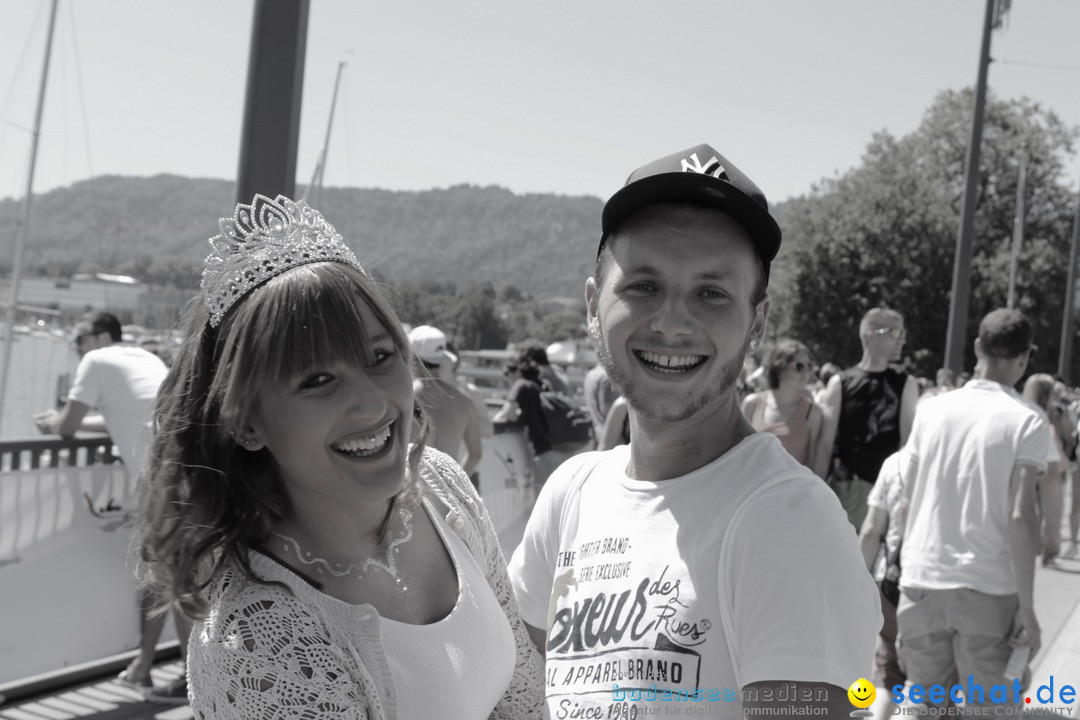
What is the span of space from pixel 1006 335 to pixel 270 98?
3498 millimetres

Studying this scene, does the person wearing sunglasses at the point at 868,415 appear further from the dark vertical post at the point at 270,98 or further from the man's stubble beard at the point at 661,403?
the man's stubble beard at the point at 661,403

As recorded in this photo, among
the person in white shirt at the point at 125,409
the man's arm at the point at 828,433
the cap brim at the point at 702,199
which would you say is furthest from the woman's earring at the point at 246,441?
the man's arm at the point at 828,433

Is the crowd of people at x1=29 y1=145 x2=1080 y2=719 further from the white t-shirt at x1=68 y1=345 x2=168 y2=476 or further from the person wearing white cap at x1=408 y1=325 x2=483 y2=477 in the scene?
the person wearing white cap at x1=408 y1=325 x2=483 y2=477

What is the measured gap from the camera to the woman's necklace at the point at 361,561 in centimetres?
188

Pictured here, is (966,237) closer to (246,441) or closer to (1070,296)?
(246,441)

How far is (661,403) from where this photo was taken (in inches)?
70.7

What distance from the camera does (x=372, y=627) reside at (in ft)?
5.87

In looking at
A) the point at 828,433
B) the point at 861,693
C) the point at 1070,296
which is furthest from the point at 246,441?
the point at 1070,296

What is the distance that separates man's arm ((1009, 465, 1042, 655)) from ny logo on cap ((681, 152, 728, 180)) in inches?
132

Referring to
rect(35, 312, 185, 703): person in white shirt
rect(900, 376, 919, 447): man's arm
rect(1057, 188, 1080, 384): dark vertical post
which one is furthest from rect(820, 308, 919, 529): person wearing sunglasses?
rect(1057, 188, 1080, 384): dark vertical post

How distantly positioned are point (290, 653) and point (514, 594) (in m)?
0.65

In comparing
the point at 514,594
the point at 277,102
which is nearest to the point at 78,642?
the point at 277,102

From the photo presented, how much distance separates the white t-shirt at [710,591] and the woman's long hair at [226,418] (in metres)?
0.58

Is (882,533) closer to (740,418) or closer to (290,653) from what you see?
(740,418)
